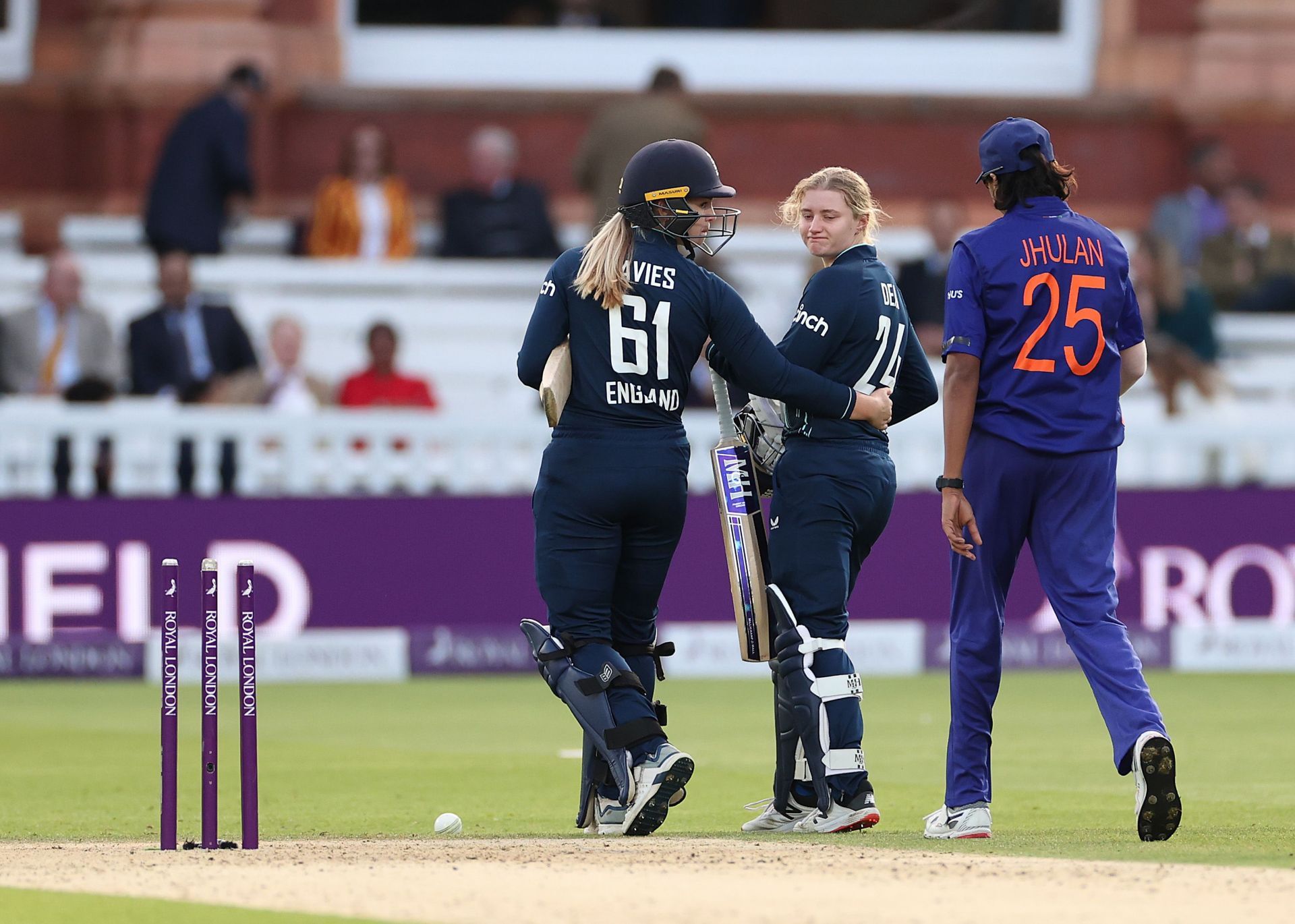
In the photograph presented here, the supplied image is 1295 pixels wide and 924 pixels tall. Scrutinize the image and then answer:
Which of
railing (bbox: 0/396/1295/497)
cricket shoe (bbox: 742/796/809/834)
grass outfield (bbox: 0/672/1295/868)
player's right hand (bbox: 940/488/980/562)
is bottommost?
grass outfield (bbox: 0/672/1295/868)

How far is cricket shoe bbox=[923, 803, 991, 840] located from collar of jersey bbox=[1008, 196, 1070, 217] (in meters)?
1.79

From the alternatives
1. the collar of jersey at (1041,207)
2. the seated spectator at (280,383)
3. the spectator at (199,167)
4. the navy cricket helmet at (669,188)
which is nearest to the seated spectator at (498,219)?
the spectator at (199,167)

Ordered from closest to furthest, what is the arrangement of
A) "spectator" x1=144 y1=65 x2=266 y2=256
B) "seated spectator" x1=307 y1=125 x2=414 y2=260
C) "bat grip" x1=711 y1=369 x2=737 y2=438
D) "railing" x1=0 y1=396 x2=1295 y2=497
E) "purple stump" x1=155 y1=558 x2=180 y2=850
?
"purple stump" x1=155 y1=558 x2=180 y2=850 < "bat grip" x1=711 y1=369 x2=737 y2=438 < "railing" x1=0 y1=396 x2=1295 y2=497 < "spectator" x1=144 y1=65 x2=266 y2=256 < "seated spectator" x1=307 y1=125 x2=414 y2=260

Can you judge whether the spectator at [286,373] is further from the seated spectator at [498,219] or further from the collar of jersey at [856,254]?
the collar of jersey at [856,254]

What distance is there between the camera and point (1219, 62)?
19.5 meters

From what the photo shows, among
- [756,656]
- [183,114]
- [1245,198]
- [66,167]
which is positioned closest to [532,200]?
[183,114]

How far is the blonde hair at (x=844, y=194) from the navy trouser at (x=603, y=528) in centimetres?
81

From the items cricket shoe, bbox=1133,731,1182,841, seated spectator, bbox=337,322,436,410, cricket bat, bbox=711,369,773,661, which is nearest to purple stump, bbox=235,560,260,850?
cricket bat, bbox=711,369,773,661

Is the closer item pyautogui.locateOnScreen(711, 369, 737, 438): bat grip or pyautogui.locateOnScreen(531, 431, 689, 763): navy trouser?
pyautogui.locateOnScreen(531, 431, 689, 763): navy trouser

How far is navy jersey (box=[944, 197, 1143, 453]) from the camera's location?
24.0 feet

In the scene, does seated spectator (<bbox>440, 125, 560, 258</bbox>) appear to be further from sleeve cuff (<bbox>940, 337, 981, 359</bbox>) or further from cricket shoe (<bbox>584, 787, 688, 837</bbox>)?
sleeve cuff (<bbox>940, 337, 981, 359</bbox>)

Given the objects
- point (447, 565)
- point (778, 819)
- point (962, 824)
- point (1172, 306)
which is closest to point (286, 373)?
point (447, 565)

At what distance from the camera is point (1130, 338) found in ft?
24.6

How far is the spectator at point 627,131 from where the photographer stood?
16.7m
